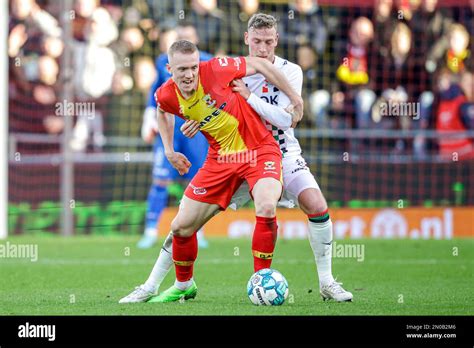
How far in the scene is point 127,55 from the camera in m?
18.4

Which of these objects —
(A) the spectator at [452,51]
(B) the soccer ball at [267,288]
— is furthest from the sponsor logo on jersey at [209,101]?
(A) the spectator at [452,51]

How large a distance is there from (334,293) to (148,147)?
938 centimetres

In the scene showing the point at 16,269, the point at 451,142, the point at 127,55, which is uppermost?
the point at 127,55

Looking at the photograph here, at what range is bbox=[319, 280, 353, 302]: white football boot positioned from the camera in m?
8.43

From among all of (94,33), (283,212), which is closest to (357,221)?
(283,212)

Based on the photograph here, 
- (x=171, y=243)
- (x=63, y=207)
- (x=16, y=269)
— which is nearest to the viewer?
(x=171, y=243)

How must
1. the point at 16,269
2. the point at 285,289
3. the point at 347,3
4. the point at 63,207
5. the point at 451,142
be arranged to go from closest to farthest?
the point at 285,289 → the point at 16,269 → the point at 63,207 → the point at 451,142 → the point at 347,3

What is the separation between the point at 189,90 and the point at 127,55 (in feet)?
34.1

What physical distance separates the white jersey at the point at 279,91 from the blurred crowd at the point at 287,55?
8863 millimetres

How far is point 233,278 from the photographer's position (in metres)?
10.6

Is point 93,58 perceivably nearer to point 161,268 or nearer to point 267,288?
point 161,268

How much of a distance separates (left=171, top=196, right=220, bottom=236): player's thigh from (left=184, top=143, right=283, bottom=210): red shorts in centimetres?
4
